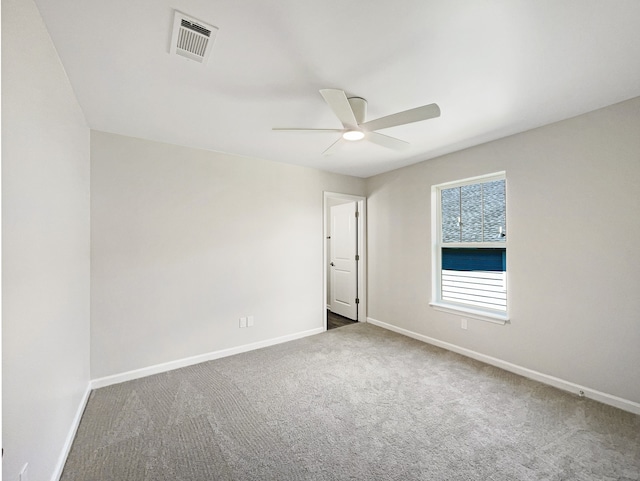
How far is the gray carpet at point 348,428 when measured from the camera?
1884mm

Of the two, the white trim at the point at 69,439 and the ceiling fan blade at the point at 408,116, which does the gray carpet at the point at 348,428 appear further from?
the ceiling fan blade at the point at 408,116

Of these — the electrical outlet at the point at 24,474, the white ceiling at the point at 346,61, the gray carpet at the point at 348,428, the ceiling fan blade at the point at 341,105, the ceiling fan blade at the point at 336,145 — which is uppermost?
the white ceiling at the point at 346,61

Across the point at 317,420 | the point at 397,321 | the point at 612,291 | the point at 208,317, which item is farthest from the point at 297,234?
the point at 612,291

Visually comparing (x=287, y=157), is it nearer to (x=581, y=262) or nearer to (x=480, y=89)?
(x=480, y=89)

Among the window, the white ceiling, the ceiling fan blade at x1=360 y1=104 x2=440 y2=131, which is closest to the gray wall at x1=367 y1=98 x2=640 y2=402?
the window

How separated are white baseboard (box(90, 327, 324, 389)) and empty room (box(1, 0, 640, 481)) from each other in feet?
0.09

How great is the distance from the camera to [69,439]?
207 centimetres

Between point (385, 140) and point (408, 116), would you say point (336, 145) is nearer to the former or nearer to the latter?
point (385, 140)

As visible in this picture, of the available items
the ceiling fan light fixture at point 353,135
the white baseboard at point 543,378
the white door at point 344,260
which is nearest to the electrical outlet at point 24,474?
the ceiling fan light fixture at point 353,135

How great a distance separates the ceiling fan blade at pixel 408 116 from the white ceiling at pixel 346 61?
26 centimetres

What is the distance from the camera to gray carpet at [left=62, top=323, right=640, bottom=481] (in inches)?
74.2

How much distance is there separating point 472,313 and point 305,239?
2.30m

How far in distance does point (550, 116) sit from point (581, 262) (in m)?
1.33

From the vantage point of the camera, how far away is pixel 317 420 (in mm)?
2350
